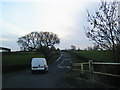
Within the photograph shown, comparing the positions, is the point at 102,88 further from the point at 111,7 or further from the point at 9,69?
the point at 9,69

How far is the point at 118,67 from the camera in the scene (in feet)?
32.1

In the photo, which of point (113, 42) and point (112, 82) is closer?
point (112, 82)

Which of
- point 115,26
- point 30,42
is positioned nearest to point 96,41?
point 115,26

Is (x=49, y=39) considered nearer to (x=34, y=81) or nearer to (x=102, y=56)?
(x=102, y=56)

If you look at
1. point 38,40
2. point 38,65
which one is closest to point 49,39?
point 38,40

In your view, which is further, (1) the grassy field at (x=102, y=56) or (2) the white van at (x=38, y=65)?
(2) the white van at (x=38, y=65)

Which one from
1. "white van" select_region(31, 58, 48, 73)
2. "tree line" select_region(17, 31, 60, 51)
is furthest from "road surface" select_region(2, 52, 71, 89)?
"tree line" select_region(17, 31, 60, 51)

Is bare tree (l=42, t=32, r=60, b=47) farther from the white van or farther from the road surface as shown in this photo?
the road surface

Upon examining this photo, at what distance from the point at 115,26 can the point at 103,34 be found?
1063mm

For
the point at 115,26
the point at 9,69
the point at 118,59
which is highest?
the point at 115,26

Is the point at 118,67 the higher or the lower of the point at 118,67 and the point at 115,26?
the lower

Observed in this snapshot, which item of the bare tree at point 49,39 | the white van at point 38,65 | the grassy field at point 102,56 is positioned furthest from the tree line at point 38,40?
the white van at point 38,65

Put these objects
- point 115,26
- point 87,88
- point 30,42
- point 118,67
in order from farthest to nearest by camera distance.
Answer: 1. point 30,42
2. point 115,26
3. point 118,67
4. point 87,88

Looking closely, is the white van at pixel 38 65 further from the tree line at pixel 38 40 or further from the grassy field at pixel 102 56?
the tree line at pixel 38 40
